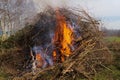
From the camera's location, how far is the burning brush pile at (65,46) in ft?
35.9

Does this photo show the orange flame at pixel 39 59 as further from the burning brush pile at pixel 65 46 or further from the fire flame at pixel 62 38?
the fire flame at pixel 62 38

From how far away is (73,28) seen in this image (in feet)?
41.0

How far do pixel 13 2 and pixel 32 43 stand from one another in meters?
16.2

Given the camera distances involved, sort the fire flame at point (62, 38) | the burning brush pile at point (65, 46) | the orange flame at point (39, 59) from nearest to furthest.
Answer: the burning brush pile at point (65, 46)
the fire flame at point (62, 38)
the orange flame at point (39, 59)

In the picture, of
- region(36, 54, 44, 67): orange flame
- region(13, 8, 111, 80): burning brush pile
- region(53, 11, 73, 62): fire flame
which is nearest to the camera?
region(13, 8, 111, 80): burning brush pile

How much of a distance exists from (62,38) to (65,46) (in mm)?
349

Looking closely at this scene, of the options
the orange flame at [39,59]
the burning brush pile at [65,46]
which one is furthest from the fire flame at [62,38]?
the orange flame at [39,59]

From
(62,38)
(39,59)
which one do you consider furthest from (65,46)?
(39,59)

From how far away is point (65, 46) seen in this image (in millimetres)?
11945

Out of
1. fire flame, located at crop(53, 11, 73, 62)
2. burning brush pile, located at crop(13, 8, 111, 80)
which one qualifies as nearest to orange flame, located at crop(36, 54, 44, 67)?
burning brush pile, located at crop(13, 8, 111, 80)

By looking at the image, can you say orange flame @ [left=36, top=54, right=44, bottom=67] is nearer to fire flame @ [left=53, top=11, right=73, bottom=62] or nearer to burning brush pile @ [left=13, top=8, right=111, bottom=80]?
burning brush pile @ [left=13, top=8, right=111, bottom=80]

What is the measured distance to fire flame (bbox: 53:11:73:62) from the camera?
11.8 m

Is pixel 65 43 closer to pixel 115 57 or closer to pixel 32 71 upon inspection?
pixel 32 71

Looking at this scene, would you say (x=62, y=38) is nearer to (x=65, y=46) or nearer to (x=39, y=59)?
(x=65, y=46)
